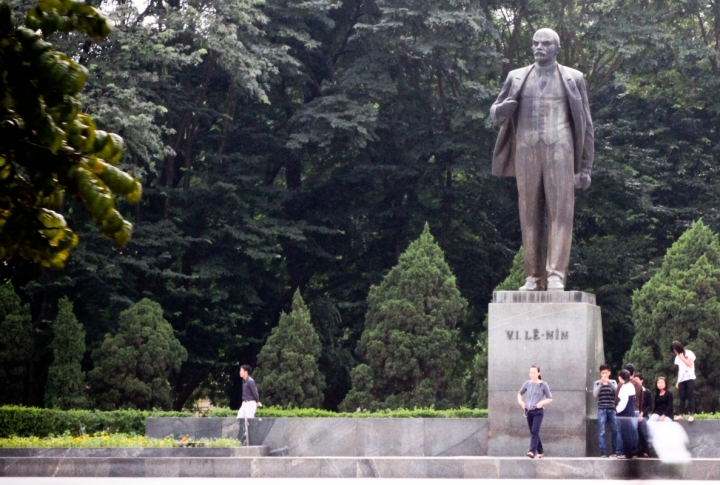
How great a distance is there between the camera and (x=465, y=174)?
34.6 meters

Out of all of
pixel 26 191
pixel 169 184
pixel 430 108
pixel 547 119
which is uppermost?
pixel 430 108

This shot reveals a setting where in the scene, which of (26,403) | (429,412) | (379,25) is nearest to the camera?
(429,412)

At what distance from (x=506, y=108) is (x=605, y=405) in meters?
4.01

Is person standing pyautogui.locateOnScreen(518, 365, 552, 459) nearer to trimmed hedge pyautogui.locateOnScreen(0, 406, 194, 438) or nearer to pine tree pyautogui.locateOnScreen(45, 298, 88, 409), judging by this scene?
trimmed hedge pyautogui.locateOnScreen(0, 406, 194, 438)

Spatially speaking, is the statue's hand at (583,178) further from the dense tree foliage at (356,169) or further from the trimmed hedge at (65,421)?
the dense tree foliage at (356,169)

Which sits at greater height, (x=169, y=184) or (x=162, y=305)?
(x=169, y=184)

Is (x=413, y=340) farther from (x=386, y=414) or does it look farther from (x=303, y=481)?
(x=303, y=481)

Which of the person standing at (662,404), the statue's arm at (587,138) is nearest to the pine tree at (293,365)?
the statue's arm at (587,138)

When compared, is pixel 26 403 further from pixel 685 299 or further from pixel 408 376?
pixel 685 299

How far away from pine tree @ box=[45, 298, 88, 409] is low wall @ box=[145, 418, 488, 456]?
30.1 ft

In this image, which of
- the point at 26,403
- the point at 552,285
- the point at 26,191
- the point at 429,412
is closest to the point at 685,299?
the point at 429,412

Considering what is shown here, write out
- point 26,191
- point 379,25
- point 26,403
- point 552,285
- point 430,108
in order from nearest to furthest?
1. point 26,191
2. point 552,285
3. point 26,403
4. point 379,25
5. point 430,108

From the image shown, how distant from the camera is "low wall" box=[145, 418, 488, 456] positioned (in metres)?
17.4

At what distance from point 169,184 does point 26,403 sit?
6646 mm
